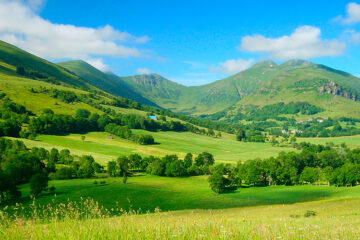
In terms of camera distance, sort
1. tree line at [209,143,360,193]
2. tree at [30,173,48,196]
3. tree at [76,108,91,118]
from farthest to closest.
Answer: tree at [76,108,91,118]
tree line at [209,143,360,193]
tree at [30,173,48,196]

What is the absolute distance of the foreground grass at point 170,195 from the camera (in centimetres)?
6041

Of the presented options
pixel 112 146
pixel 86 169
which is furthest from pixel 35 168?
pixel 112 146

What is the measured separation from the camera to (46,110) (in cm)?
16962

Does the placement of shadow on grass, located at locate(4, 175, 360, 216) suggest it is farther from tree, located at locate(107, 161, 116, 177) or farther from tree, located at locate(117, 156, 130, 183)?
tree, located at locate(117, 156, 130, 183)

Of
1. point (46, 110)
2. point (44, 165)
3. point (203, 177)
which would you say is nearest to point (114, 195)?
point (44, 165)

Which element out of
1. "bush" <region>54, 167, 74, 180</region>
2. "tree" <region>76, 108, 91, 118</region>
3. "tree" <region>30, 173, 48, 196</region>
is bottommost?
"bush" <region>54, 167, 74, 180</region>

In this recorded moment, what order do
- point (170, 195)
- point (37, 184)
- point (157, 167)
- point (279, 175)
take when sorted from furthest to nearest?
1. point (157, 167)
2. point (279, 175)
3. point (170, 195)
4. point (37, 184)

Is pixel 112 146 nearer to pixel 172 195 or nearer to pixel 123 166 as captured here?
pixel 123 166

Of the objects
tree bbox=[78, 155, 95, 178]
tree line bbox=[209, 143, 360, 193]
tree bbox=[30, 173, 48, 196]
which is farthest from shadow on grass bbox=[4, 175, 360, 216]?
tree bbox=[78, 155, 95, 178]

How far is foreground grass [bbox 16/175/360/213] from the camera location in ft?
198

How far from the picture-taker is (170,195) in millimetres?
70500

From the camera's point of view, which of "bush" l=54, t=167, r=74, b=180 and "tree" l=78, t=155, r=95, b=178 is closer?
Answer: "bush" l=54, t=167, r=74, b=180

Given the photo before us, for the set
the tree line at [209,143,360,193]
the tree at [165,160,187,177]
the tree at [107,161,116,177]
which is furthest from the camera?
the tree at [165,160,187,177]

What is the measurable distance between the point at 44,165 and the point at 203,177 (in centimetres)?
6143
